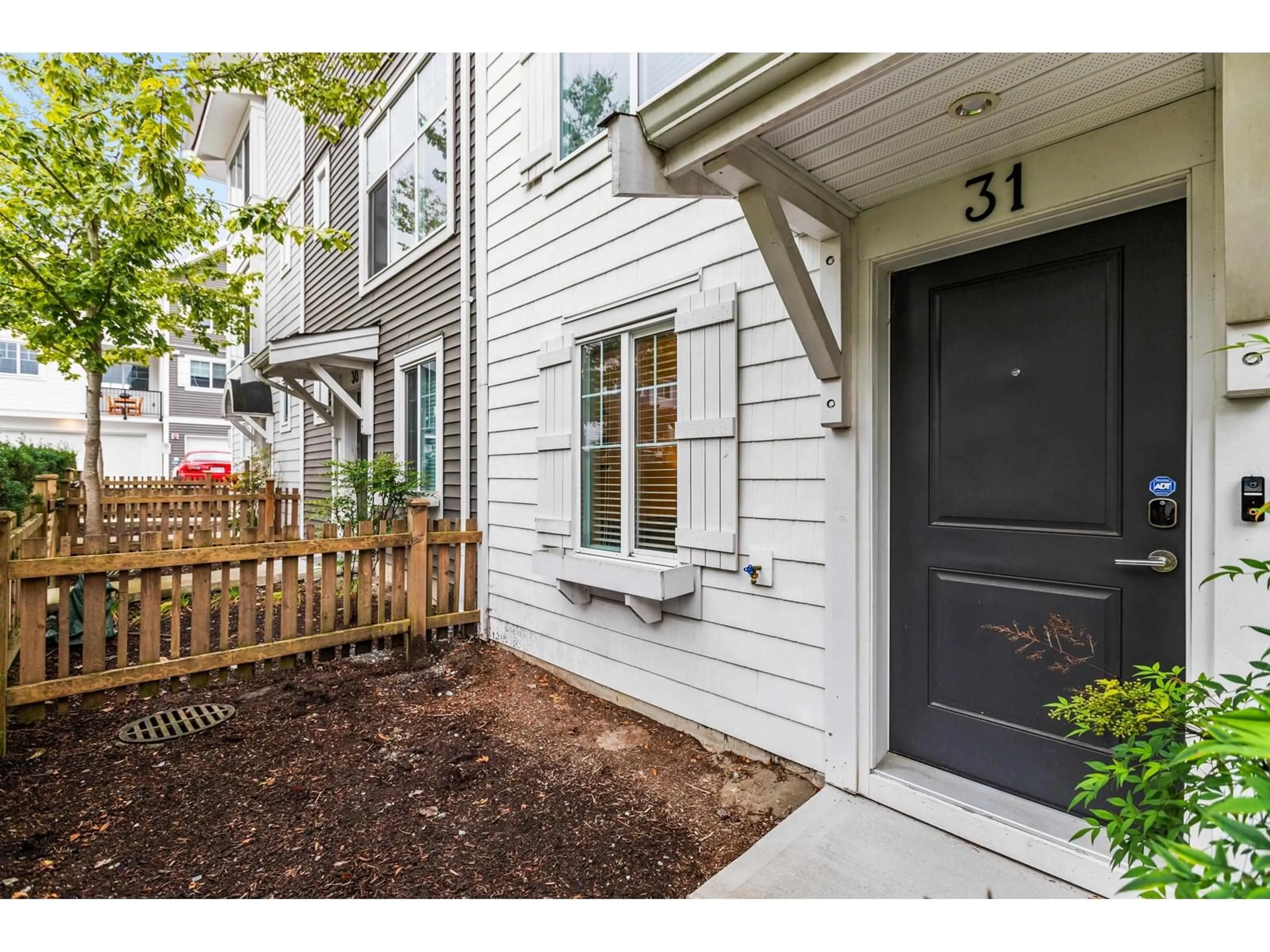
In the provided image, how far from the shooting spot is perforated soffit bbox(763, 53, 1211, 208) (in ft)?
5.05

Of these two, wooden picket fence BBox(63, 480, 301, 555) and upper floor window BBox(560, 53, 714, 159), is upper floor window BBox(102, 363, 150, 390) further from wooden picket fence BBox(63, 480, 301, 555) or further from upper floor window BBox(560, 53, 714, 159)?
upper floor window BBox(560, 53, 714, 159)

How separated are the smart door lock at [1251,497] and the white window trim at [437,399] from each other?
446cm

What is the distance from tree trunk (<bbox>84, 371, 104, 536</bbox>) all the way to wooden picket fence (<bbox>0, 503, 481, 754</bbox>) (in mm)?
1239

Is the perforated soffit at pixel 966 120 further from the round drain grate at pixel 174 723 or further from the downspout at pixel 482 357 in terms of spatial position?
the round drain grate at pixel 174 723

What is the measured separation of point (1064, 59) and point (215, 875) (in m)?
3.52

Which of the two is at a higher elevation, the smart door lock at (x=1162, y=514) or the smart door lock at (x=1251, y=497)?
the smart door lock at (x=1251, y=497)

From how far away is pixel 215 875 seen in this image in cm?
194

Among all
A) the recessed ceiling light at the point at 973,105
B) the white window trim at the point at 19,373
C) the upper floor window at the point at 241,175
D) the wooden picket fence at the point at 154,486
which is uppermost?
the upper floor window at the point at 241,175

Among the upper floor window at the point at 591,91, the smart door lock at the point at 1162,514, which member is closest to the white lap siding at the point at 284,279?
the upper floor window at the point at 591,91

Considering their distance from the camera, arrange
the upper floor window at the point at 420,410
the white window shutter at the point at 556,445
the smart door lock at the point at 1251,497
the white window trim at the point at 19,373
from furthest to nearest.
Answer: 1. the white window trim at the point at 19,373
2. the upper floor window at the point at 420,410
3. the white window shutter at the point at 556,445
4. the smart door lock at the point at 1251,497

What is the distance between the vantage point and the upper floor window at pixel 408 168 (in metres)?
5.29

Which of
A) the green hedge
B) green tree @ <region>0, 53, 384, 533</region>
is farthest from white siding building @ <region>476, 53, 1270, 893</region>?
the green hedge
